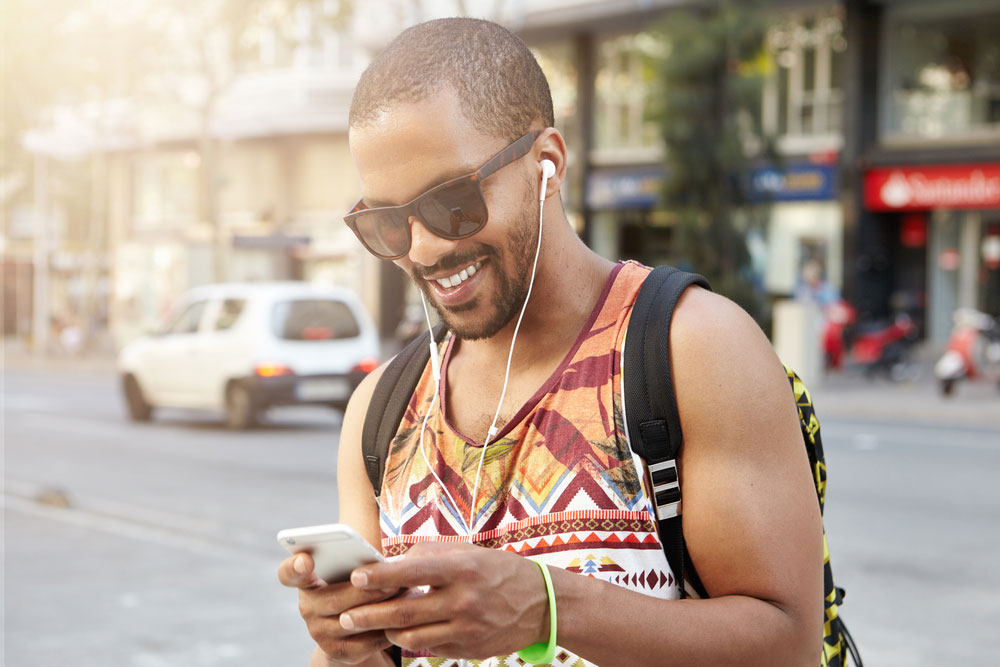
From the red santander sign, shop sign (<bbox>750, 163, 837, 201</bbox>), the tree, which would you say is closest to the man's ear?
the tree

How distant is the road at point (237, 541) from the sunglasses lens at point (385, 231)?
11.9ft

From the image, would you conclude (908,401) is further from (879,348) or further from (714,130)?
(714,130)

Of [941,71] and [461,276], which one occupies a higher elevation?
[941,71]

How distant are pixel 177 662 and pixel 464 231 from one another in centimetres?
389

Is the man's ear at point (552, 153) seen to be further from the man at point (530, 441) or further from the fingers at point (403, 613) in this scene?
the fingers at point (403, 613)

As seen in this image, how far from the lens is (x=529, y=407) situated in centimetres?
174

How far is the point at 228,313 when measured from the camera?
49.1ft

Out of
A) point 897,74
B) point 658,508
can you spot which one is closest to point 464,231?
point 658,508

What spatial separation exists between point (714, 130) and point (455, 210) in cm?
1796

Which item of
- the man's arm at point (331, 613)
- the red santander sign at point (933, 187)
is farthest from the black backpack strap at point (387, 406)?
the red santander sign at point (933, 187)

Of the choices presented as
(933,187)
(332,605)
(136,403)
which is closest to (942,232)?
(933,187)

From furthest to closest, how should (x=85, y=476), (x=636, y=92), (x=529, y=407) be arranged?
(x=636, y=92) → (x=85, y=476) → (x=529, y=407)

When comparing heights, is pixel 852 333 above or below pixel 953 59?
below

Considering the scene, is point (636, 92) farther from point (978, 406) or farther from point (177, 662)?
point (177, 662)
